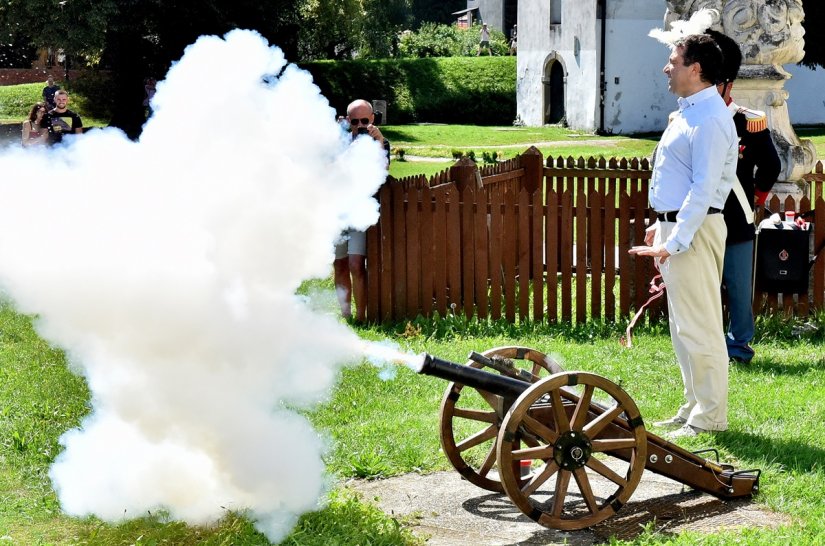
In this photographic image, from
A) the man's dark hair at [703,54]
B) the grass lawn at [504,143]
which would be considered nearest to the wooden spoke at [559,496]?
the man's dark hair at [703,54]

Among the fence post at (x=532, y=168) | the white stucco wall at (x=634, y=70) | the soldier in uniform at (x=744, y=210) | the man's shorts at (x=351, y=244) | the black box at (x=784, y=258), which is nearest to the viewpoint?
the soldier in uniform at (x=744, y=210)

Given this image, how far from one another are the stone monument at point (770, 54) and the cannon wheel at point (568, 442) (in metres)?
5.27

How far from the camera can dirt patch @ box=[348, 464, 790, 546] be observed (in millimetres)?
4855

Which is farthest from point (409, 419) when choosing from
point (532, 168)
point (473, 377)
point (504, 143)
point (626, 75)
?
point (626, 75)

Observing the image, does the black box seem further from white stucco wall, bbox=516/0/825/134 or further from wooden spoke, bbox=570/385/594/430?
white stucco wall, bbox=516/0/825/134

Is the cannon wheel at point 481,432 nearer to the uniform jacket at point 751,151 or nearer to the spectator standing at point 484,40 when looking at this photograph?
the uniform jacket at point 751,151

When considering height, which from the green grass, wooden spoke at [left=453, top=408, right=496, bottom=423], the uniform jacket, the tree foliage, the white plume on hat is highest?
the tree foliage

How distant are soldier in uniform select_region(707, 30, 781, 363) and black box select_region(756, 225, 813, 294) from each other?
19.8 inches

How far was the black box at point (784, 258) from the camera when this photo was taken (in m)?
A: 8.04

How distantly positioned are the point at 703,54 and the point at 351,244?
13.8 feet

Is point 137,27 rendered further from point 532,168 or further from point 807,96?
point 532,168

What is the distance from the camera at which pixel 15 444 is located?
248 inches

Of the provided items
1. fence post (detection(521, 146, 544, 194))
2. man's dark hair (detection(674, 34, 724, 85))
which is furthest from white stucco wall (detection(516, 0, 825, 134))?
man's dark hair (detection(674, 34, 724, 85))

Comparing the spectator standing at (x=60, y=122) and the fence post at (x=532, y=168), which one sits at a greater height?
the spectator standing at (x=60, y=122)
